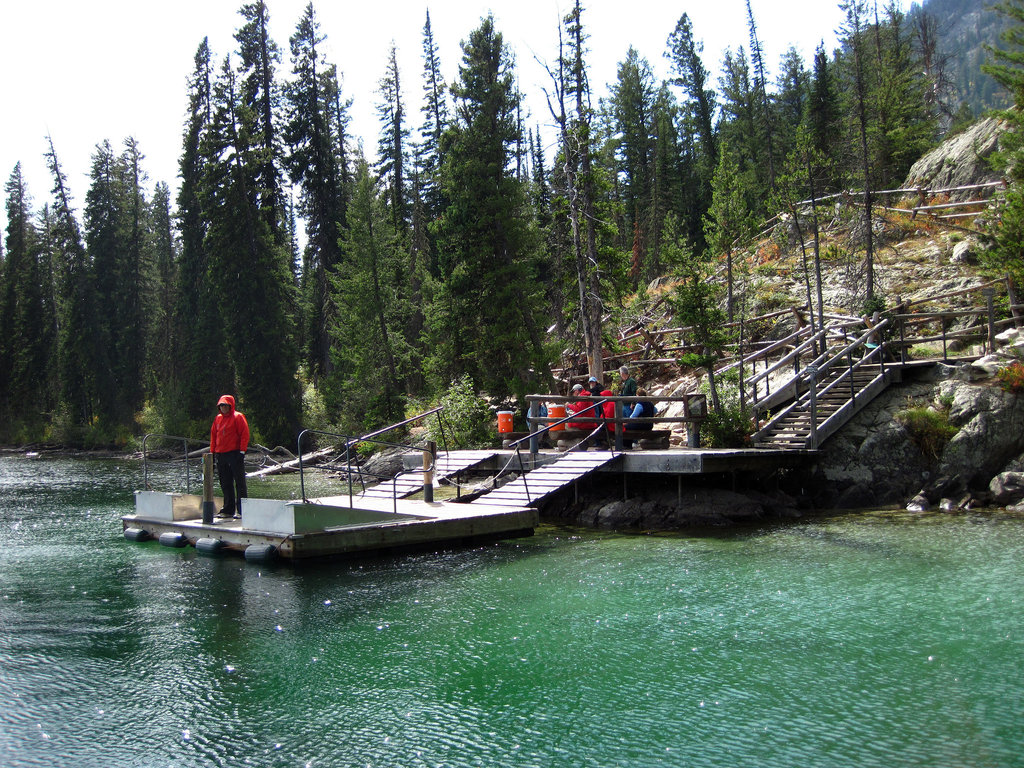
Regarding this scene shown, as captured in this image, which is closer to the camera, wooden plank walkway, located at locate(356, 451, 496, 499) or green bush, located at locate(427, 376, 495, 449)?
wooden plank walkway, located at locate(356, 451, 496, 499)

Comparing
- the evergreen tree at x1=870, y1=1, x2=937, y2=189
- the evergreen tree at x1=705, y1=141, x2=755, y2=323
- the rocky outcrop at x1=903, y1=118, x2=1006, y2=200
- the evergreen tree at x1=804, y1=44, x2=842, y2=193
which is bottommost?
the evergreen tree at x1=705, y1=141, x2=755, y2=323

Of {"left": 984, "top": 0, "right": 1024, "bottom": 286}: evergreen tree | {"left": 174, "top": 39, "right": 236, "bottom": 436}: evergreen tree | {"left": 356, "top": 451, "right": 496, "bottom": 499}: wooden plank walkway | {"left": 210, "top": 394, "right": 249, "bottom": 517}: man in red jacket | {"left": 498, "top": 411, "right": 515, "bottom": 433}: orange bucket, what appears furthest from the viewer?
{"left": 174, "top": 39, "right": 236, "bottom": 436}: evergreen tree

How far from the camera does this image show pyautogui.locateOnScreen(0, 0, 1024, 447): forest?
1053 inches

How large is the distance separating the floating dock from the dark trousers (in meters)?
0.38

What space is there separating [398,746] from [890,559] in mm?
8217

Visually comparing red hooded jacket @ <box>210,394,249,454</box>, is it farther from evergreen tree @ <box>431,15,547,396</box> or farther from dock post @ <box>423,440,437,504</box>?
evergreen tree @ <box>431,15,547,396</box>

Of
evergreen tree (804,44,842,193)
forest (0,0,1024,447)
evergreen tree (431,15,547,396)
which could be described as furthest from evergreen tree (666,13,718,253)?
evergreen tree (431,15,547,396)

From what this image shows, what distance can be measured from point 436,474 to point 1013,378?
1223cm

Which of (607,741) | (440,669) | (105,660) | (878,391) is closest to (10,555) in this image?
(105,660)

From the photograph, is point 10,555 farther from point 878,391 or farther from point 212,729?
Answer: point 878,391

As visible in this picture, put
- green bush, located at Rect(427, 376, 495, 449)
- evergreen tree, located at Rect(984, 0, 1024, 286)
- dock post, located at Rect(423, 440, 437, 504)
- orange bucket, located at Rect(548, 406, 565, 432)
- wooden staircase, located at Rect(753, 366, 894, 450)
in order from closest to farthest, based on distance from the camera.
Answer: dock post, located at Rect(423, 440, 437, 504) → wooden staircase, located at Rect(753, 366, 894, 450) → orange bucket, located at Rect(548, 406, 565, 432) → evergreen tree, located at Rect(984, 0, 1024, 286) → green bush, located at Rect(427, 376, 495, 449)

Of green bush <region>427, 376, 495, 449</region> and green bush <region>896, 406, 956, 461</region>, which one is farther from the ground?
green bush <region>427, 376, 495, 449</region>

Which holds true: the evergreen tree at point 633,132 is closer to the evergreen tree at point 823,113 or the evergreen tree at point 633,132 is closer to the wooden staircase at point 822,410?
the evergreen tree at point 823,113

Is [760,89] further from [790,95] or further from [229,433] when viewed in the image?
[229,433]
